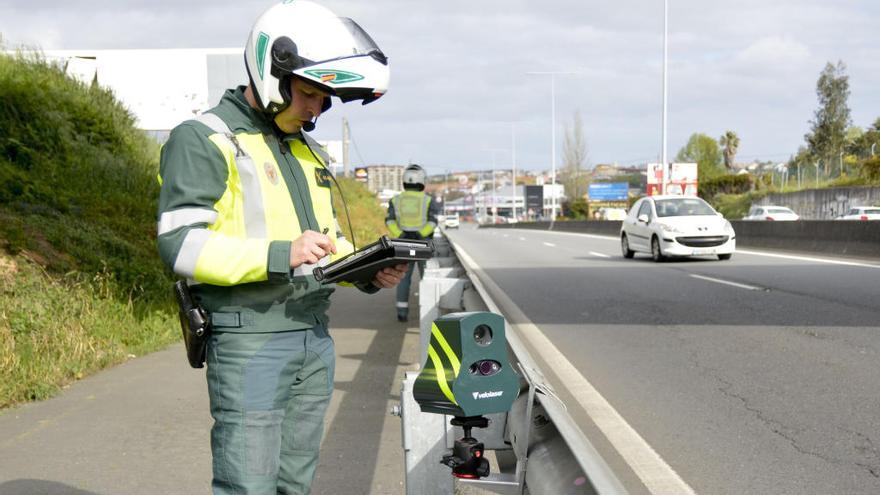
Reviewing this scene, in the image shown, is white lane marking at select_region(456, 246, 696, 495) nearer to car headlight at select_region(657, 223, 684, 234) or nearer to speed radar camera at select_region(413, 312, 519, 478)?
speed radar camera at select_region(413, 312, 519, 478)

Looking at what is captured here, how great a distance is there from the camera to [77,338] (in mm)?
8219

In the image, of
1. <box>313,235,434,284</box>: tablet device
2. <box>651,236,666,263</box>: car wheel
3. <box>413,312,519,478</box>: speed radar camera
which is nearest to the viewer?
<box>413,312,519,478</box>: speed radar camera

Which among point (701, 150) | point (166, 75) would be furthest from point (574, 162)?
point (166, 75)

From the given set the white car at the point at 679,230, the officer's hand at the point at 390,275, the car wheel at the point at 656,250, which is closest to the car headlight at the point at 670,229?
the white car at the point at 679,230

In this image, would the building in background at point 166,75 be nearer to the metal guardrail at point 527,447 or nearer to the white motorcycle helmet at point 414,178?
the white motorcycle helmet at point 414,178

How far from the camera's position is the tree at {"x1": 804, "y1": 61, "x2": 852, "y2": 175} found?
67625 mm

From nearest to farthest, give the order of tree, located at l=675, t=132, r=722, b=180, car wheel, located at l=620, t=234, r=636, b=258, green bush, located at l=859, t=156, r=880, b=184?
car wheel, located at l=620, t=234, r=636, b=258, green bush, located at l=859, t=156, r=880, b=184, tree, located at l=675, t=132, r=722, b=180

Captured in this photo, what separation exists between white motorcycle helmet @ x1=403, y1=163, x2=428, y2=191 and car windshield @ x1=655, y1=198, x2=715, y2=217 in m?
11.0

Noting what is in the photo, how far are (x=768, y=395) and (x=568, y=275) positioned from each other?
10530 millimetres

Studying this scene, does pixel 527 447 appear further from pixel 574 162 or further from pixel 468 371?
pixel 574 162

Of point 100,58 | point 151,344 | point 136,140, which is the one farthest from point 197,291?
point 100,58

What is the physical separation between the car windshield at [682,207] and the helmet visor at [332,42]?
1885cm

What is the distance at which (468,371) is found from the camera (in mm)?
2537

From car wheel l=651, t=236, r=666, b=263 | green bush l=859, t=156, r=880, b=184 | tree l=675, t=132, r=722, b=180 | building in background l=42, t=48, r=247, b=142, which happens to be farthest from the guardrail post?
tree l=675, t=132, r=722, b=180
